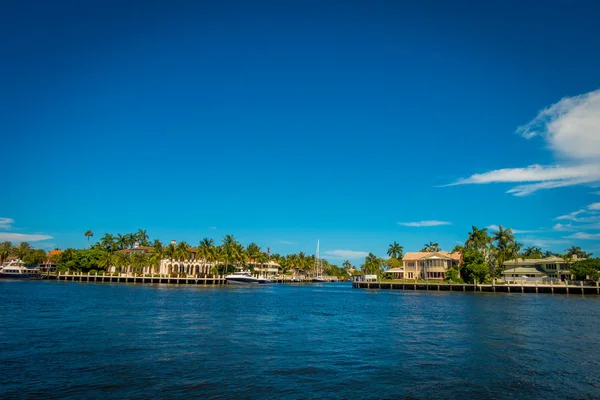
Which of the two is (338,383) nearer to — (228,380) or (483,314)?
(228,380)

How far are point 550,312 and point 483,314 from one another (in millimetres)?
9479

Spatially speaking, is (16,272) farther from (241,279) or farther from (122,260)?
(241,279)

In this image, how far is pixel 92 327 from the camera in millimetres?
33000

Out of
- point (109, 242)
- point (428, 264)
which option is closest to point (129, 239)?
point (109, 242)

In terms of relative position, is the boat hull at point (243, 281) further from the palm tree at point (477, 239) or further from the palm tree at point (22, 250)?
the palm tree at point (22, 250)

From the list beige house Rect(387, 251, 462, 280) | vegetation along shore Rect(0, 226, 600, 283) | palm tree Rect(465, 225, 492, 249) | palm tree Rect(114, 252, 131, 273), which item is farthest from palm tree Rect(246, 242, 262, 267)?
palm tree Rect(465, 225, 492, 249)

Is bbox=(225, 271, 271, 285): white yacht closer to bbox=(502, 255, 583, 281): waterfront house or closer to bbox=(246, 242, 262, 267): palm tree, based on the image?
bbox=(246, 242, 262, 267): palm tree

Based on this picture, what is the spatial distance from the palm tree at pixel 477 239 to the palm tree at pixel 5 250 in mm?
173362

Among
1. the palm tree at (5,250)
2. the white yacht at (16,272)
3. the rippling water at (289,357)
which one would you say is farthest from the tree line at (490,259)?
the palm tree at (5,250)

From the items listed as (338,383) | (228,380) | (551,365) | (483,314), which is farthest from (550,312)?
(228,380)

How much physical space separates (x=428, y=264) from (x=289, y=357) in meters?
102

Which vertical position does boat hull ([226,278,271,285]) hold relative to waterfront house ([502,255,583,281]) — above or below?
below

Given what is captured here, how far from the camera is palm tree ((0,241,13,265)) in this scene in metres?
172

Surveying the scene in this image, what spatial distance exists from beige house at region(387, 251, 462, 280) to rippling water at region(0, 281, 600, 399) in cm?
7608
